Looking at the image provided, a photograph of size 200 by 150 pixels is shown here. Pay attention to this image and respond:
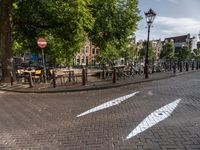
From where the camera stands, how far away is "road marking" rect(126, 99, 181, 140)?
5.57 meters

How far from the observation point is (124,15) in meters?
21.4

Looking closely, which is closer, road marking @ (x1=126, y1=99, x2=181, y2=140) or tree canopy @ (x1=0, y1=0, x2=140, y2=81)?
road marking @ (x1=126, y1=99, x2=181, y2=140)

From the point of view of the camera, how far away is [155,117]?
6652 mm

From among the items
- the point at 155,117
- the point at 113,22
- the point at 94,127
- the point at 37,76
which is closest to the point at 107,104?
the point at 155,117

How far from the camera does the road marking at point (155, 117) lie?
5568mm

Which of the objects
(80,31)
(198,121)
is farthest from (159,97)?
(80,31)

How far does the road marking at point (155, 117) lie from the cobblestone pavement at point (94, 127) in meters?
0.14

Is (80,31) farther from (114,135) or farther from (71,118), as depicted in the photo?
(114,135)

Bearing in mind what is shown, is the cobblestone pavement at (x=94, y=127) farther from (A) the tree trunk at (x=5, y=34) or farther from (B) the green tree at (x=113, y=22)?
(B) the green tree at (x=113, y=22)

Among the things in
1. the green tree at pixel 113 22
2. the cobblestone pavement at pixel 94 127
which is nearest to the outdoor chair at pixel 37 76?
the green tree at pixel 113 22

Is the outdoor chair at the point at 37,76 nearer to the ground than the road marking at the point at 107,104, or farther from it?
farther from it

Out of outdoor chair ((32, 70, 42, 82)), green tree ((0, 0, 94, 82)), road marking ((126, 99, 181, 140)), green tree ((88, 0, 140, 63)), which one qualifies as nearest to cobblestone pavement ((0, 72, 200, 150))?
road marking ((126, 99, 181, 140))

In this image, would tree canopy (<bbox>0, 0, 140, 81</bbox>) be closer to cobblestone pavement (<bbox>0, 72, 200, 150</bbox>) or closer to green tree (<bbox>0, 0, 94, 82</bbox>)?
green tree (<bbox>0, 0, 94, 82</bbox>)

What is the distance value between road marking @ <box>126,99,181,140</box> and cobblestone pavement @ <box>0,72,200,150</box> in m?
0.14
